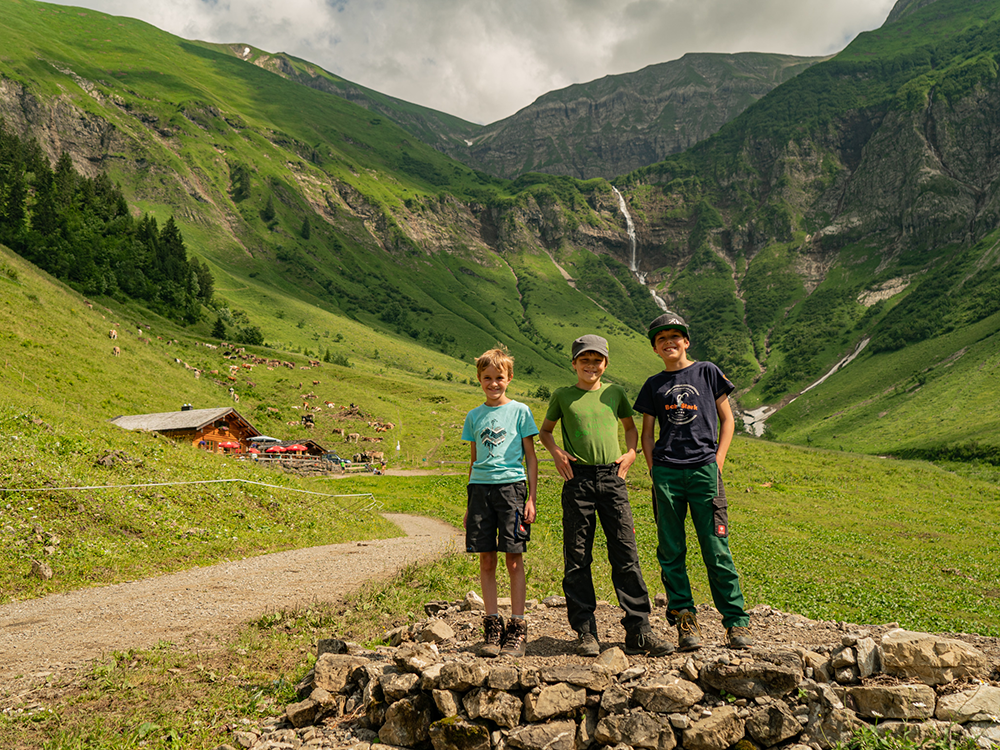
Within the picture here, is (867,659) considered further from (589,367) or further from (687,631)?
(589,367)

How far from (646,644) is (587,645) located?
69 centimetres

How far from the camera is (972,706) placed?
4762 mm

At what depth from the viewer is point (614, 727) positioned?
5.20 metres

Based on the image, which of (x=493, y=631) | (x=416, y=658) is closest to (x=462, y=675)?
(x=416, y=658)

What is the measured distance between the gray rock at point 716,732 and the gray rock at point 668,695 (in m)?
0.19

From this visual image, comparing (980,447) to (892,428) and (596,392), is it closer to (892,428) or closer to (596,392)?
(892,428)

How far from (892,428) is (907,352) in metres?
75.8

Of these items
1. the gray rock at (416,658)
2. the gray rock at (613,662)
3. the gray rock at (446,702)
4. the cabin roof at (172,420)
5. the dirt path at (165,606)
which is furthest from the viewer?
A: the cabin roof at (172,420)

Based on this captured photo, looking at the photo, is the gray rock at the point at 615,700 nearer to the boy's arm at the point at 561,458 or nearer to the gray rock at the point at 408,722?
the gray rock at the point at 408,722

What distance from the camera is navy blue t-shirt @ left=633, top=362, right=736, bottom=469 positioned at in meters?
6.66

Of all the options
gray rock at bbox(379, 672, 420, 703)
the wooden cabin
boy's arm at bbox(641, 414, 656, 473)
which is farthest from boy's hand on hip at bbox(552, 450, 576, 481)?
the wooden cabin

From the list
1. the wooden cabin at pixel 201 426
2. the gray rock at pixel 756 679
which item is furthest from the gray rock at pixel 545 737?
the wooden cabin at pixel 201 426

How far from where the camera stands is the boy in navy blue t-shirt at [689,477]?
6.46 meters

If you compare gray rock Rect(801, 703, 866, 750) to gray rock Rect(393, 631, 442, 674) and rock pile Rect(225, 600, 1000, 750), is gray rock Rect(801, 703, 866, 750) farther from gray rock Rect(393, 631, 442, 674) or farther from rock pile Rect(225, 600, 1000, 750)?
gray rock Rect(393, 631, 442, 674)
